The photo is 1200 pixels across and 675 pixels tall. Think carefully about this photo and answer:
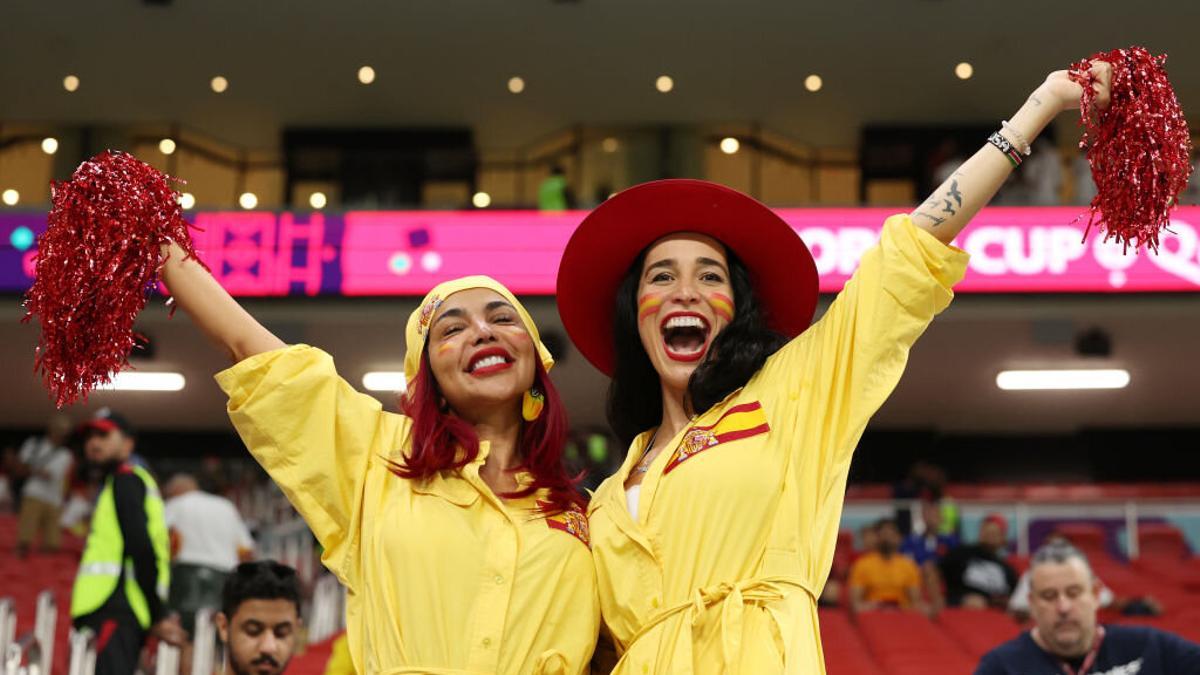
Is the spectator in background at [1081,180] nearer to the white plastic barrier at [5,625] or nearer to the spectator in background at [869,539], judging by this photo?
the spectator in background at [869,539]

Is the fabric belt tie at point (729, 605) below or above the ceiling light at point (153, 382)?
below

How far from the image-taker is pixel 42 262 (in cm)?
309

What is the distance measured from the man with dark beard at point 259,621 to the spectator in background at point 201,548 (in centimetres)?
296

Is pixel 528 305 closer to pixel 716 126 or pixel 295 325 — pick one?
pixel 295 325

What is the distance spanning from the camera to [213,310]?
3.08 m

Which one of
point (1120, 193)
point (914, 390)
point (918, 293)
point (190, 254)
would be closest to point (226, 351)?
point (190, 254)

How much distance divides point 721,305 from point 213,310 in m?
1.03

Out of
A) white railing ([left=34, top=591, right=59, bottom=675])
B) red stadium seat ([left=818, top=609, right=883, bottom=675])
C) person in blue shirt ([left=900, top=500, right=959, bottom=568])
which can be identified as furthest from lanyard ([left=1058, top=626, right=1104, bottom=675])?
person in blue shirt ([left=900, top=500, right=959, bottom=568])

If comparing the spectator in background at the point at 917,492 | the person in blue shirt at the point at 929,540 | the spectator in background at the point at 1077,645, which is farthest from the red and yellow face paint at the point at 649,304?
the spectator in background at the point at 917,492

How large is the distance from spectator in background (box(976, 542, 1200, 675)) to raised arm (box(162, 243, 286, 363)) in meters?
2.77

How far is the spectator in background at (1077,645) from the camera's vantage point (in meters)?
4.77

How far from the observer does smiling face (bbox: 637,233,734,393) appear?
10.5 ft

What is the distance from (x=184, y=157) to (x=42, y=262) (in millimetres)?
12283

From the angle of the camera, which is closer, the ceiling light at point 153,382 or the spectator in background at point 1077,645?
the spectator in background at point 1077,645
